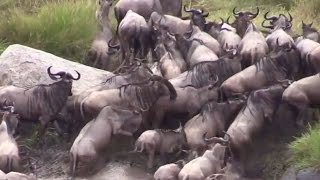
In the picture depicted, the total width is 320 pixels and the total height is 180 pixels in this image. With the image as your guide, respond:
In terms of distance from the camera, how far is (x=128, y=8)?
993 centimetres

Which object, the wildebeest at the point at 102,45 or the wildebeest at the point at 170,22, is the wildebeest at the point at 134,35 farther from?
the wildebeest at the point at 102,45

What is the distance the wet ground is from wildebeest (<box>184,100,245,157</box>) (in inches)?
13.6

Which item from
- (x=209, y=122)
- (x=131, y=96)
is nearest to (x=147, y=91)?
(x=131, y=96)

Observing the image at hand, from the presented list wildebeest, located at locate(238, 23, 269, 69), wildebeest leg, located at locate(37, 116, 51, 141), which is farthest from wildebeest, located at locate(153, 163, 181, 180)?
wildebeest, located at locate(238, 23, 269, 69)

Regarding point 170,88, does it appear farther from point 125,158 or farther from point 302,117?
point 302,117

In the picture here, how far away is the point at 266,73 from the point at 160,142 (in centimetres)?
155

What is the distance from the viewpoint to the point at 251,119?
23.8ft

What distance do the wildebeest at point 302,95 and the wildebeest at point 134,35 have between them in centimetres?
233

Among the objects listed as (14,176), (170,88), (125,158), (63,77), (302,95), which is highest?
(302,95)

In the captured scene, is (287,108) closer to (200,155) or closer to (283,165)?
(283,165)

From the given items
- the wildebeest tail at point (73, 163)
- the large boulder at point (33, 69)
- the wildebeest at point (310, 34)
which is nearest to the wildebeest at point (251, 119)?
the wildebeest tail at point (73, 163)

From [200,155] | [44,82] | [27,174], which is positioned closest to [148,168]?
[200,155]

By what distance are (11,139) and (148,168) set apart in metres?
1.31

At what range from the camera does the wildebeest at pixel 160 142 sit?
277 inches
